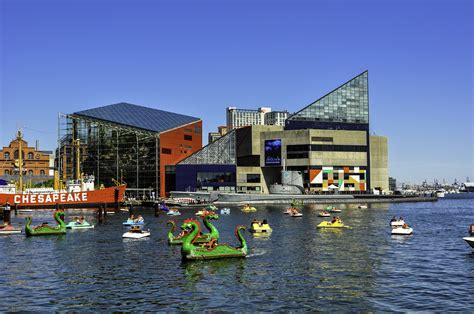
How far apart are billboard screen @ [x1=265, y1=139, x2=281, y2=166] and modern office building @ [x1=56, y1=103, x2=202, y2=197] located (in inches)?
1039

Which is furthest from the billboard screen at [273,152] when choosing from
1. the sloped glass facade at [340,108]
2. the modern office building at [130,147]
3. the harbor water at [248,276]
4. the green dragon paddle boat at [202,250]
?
the green dragon paddle boat at [202,250]

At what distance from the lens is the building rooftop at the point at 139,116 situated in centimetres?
17850

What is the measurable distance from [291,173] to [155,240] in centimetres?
12042

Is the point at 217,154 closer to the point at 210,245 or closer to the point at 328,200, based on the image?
the point at 328,200

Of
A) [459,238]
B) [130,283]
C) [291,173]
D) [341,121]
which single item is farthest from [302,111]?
[130,283]

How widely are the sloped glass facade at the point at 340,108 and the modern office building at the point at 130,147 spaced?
45.5 meters

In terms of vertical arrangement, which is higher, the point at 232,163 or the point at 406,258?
the point at 232,163

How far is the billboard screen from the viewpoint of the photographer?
611 ft

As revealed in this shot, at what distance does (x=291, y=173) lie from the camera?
584 feet

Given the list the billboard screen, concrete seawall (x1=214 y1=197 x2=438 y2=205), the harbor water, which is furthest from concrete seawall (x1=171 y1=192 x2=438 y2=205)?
the harbor water

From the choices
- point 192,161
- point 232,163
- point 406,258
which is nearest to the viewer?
Result: point 406,258

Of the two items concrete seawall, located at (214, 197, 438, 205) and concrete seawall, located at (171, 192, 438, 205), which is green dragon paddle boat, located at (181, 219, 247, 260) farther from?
concrete seawall, located at (214, 197, 438, 205)

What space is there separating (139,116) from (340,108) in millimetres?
75753

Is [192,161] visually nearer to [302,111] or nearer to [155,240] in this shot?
[302,111]
